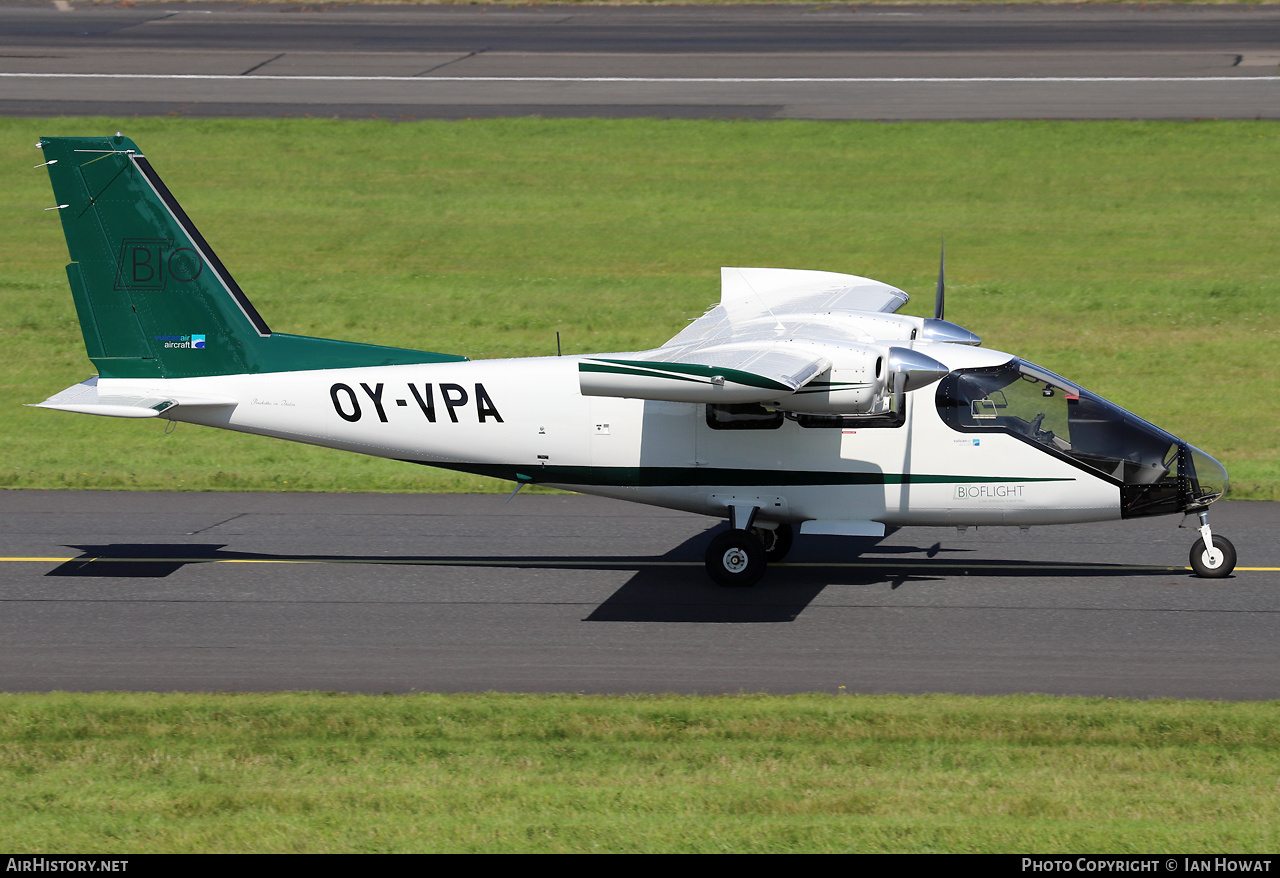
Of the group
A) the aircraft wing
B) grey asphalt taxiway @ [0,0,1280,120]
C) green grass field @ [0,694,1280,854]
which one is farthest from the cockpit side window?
grey asphalt taxiway @ [0,0,1280,120]

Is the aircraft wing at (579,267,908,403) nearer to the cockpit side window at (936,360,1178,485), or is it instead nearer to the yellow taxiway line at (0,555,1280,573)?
the cockpit side window at (936,360,1178,485)

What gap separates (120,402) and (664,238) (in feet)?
55.9

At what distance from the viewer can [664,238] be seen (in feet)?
99.9

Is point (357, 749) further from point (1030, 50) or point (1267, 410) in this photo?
point (1030, 50)

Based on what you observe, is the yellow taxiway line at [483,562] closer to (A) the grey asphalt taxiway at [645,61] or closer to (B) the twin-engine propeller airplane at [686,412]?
(B) the twin-engine propeller airplane at [686,412]

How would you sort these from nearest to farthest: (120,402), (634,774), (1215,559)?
(634,774)
(1215,559)
(120,402)

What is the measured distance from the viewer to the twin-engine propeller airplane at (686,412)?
47.7ft

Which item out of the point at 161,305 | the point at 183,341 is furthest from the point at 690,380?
the point at 161,305

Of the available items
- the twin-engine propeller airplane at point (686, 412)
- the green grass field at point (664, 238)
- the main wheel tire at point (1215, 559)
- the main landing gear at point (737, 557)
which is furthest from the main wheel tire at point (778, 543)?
the green grass field at point (664, 238)

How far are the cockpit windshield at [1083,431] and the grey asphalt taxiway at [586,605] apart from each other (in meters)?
1.11

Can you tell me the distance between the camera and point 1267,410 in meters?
22.4

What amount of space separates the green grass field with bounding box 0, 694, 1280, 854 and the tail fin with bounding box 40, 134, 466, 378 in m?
4.94

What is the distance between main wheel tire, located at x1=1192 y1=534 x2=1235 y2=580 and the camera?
1485 cm

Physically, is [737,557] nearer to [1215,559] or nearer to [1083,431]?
[1083,431]
